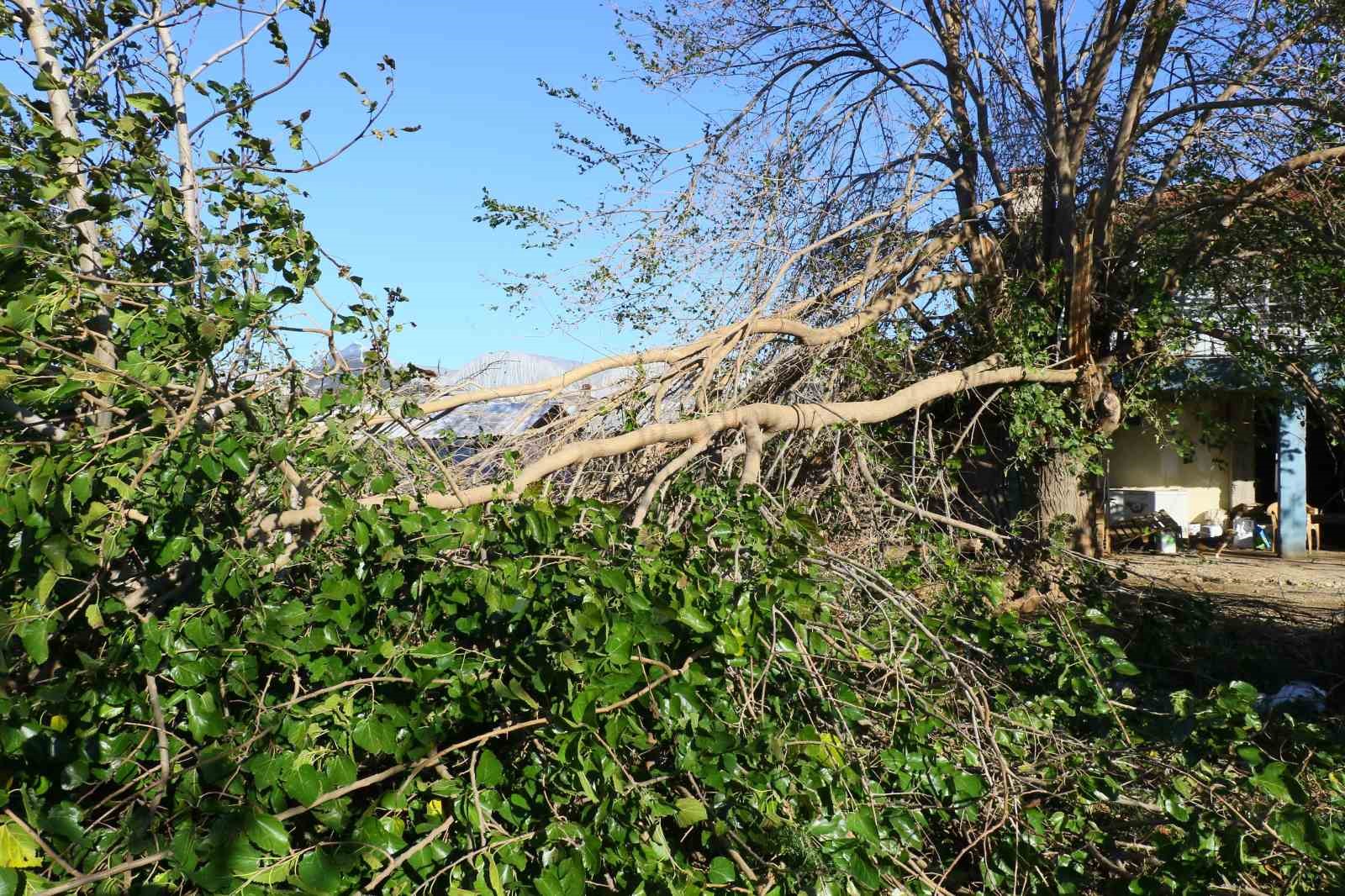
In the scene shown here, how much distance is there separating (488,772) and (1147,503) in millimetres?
13694

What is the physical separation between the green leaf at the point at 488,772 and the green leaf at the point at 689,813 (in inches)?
19.8

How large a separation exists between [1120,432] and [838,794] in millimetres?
14221

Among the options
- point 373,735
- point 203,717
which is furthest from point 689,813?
point 203,717

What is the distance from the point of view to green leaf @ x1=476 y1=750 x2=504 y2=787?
9.24 feet

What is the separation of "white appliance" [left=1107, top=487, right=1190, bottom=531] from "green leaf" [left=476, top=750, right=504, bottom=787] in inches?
526

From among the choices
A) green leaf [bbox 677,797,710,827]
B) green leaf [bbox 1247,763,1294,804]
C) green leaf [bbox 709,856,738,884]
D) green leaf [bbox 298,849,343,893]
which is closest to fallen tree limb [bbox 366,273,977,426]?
green leaf [bbox 298,849,343,893]

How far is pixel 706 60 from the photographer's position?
27.6 feet

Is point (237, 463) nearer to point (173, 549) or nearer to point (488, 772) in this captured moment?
point (173, 549)

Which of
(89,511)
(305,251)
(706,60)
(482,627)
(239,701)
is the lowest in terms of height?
(239,701)

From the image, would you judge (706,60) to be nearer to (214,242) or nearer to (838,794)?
(214,242)

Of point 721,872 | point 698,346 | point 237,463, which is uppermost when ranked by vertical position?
point 698,346

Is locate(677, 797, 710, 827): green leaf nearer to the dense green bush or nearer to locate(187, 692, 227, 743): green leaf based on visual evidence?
the dense green bush

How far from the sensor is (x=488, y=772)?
9.24 feet

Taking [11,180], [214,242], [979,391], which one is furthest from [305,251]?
[979,391]
